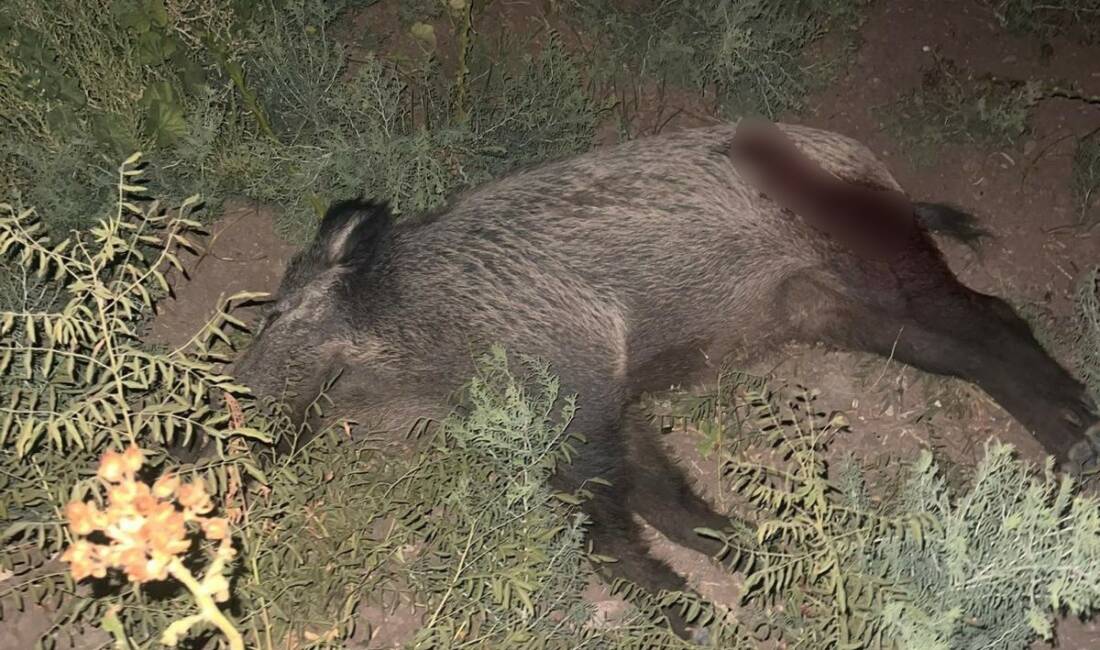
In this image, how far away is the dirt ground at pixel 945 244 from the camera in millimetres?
4469

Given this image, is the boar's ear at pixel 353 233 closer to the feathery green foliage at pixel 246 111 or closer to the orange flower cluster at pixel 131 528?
the feathery green foliage at pixel 246 111

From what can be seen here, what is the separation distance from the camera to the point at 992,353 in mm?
4117

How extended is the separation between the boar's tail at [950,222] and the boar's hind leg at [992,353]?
43 centimetres

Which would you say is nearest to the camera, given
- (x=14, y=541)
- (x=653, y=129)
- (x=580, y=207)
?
(x=14, y=541)

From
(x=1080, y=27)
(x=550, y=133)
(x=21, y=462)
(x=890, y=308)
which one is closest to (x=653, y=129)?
(x=550, y=133)

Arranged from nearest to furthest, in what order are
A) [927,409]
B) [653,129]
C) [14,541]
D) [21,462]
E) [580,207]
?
1. [21,462]
2. [14,541]
3. [580,207]
4. [927,409]
5. [653,129]

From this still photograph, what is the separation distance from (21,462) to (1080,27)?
5.20 meters

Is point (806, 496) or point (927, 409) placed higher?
point (806, 496)

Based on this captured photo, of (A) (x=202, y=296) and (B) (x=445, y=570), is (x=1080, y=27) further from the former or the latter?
(A) (x=202, y=296)

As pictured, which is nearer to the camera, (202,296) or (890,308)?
(890,308)

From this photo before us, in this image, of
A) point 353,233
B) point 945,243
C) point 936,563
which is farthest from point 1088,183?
point 353,233

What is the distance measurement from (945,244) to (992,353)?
90cm

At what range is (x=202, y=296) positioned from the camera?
4758mm

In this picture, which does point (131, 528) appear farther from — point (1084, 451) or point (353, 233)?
point (1084, 451)
